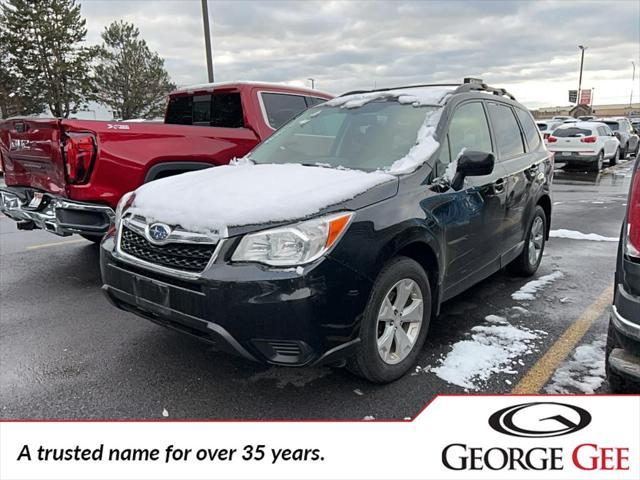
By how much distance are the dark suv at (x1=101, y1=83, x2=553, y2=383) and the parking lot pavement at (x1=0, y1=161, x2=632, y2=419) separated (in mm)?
326

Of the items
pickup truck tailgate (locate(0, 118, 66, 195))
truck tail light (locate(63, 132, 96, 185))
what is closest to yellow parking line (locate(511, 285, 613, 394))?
truck tail light (locate(63, 132, 96, 185))

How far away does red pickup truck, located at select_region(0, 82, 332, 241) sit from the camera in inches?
176

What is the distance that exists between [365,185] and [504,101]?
2356 millimetres

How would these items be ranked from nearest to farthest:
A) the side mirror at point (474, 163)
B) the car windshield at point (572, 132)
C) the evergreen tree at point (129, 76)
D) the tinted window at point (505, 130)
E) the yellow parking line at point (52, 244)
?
the side mirror at point (474, 163)
the tinted window at point (505, 130)
the yellow parking line at point (52, 244)
the car windshield at point (572, 132)
the evergreen tree at point (129, 76)

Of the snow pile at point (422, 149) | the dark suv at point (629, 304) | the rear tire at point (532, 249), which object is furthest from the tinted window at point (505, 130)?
the dark suv at point (629, 304)

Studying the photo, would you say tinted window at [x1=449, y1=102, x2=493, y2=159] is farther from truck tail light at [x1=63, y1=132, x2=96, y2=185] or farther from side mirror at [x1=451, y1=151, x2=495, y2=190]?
truck tail light at [x1=63, y1=132, x2=96, y2=185]

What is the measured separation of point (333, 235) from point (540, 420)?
1286mm

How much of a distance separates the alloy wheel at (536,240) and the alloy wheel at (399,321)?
7.70 ft

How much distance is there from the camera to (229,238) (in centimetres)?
257

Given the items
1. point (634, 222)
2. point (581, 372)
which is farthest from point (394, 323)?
point (634, 222)

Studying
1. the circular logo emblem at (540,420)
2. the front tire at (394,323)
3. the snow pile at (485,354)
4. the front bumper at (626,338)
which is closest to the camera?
the front bumper at (626,338)

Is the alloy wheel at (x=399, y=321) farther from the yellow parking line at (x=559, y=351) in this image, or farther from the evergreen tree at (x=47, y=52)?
the evergreen tree at (x=47, y=52)

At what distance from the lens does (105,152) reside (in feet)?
14.7

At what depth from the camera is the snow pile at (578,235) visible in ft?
22.6
